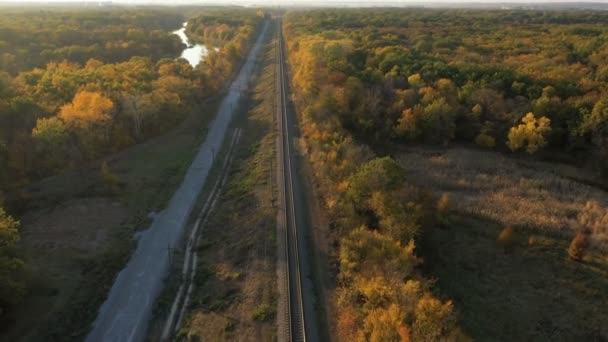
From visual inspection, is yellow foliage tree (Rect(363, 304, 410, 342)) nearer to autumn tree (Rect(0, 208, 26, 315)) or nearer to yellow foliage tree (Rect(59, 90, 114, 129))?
autumn tree (Rect(0, 208, 26, 315))

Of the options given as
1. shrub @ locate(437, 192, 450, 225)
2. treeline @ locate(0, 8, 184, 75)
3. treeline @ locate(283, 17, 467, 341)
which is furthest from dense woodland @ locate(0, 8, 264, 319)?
shrub @ locate(437, 192, 450, 225)

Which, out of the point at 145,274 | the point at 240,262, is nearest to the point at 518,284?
the point at 240,262

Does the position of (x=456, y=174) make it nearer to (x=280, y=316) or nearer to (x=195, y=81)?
(x=280, y=316)

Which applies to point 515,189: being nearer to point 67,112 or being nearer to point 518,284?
point 518,284

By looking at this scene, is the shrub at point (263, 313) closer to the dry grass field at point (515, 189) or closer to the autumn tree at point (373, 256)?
the autumn tree at point (373, 256)

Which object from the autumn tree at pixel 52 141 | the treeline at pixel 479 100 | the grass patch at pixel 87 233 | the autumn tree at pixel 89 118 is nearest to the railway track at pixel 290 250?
the treeline at pixel 479 100

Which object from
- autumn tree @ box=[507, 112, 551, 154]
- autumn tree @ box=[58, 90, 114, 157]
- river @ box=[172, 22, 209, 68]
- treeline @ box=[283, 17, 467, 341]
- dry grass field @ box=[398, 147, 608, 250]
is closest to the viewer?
treeline @ box=[283, 17, 467, 341]
